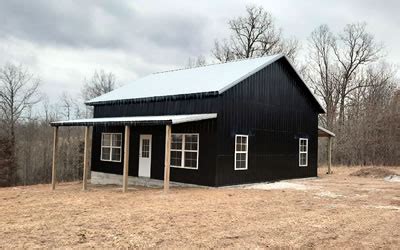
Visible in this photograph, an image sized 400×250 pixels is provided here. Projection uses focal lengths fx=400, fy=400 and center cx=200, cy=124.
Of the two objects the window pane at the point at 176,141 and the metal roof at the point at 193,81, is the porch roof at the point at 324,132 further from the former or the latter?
the window pane at the point at 176,141

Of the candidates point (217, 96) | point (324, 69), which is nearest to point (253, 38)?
point (324, 69)

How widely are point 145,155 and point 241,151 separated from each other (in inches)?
162

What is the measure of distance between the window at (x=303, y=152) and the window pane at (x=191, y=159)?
6.19 metres

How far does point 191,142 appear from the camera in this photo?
1463 cm

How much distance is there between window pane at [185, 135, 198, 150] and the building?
4 centimetres

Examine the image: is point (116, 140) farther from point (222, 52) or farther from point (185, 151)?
point (222, 52)

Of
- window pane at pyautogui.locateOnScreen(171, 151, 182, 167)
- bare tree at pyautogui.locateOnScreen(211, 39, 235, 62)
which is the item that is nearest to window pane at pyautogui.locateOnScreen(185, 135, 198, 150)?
window pane at pyautogui.locateOnScreen(171, 151, 182, 167)

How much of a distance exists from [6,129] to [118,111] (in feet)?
38.3

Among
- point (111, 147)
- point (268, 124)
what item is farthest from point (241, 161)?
point (111, 147)

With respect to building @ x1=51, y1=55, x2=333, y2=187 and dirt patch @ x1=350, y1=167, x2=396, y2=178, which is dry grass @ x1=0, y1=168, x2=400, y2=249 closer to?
building @ x1=51, y1=55, x2=333, y2=187

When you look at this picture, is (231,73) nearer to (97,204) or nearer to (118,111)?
(118,111)

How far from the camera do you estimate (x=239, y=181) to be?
48.8 ft

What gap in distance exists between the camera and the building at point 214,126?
14.1 metres

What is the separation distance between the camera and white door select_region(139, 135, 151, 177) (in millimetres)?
16281
